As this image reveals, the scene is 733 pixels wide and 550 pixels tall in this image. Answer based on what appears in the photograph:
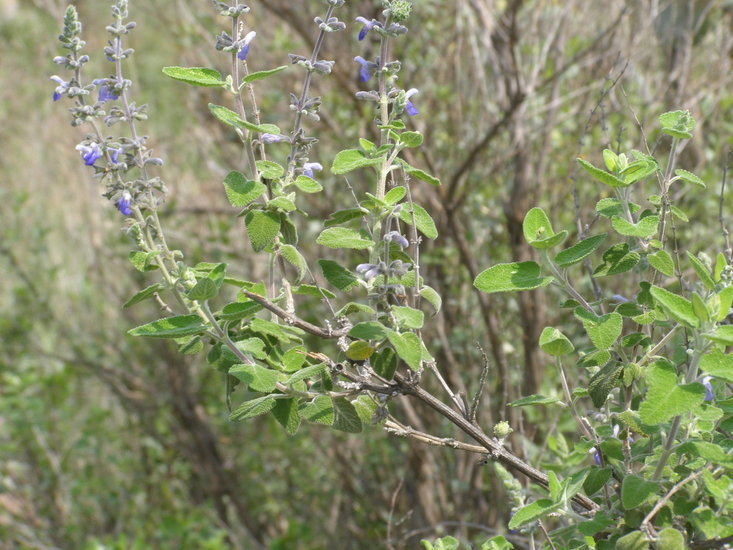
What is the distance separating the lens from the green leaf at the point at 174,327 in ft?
3.63

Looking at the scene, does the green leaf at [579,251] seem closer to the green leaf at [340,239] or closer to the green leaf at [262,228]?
the green leaf at [340,239]

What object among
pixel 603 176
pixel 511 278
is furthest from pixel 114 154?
pixel 603 176

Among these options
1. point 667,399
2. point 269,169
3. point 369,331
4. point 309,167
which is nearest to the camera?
point 667,399

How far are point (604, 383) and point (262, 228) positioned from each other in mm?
597

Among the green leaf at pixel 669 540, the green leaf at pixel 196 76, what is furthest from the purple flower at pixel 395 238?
the green leaf at pixel 669 540

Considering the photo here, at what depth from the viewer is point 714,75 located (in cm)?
370

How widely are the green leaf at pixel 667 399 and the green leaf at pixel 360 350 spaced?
1.31ft

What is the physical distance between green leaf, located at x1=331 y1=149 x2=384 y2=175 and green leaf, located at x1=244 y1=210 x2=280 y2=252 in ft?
0.42

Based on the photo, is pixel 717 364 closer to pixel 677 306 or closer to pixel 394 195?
pixel 677 306

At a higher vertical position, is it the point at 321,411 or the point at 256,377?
the point at 256,377

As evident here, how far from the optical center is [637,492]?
1.09 metres

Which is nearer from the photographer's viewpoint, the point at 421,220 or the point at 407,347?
the point at 407,347

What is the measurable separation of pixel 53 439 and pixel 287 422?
3.57 metres

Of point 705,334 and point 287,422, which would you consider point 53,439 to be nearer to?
point 287,422
